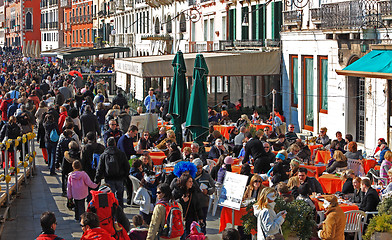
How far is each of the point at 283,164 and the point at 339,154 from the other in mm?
1445

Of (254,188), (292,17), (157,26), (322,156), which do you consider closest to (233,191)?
(254,188)

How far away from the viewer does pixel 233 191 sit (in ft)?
38.6

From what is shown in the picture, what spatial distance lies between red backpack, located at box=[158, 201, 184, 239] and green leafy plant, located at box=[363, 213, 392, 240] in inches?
120

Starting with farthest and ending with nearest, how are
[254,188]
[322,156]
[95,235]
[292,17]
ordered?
[292,17] < [322,156] < [254,188] < [95,235]

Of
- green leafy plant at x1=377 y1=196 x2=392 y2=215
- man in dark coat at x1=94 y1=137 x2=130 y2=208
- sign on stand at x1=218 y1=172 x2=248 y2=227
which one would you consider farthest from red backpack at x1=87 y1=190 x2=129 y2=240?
green leafy plant at x1=377 y1=196 x2=392 y2=215

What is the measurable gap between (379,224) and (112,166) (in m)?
4.69

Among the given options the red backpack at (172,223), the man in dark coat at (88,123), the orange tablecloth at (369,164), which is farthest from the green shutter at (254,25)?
the red backpack at (172,223)

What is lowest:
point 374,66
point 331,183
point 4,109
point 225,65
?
point 331,183

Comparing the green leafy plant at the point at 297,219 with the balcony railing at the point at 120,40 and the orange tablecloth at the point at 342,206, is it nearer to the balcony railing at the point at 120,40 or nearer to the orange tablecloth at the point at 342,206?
the orange tablecloth at the point at 342,206

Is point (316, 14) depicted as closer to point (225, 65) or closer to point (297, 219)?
point (225, 65)

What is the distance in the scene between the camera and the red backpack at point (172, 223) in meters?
9.62

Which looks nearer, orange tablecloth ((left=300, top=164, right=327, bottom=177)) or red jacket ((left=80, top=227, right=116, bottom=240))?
red jacket ((left=80, top=227, right=116, bottom=240))

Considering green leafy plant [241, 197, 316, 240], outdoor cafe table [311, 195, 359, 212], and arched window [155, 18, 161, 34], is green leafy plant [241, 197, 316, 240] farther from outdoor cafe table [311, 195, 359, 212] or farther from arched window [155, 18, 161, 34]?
arched window [155, 18, 161, 34]

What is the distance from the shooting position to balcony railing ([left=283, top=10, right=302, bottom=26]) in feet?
87.7
